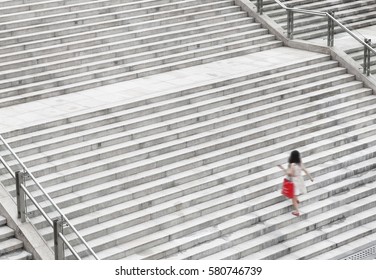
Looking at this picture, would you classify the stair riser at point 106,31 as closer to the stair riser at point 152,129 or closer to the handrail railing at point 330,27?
the handrail railing at point 330,27

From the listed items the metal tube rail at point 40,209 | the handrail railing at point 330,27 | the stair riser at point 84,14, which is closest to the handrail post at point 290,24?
the handrail railing at point 330,27

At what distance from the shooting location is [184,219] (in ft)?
54.3

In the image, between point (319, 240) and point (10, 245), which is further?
point (319, 240)

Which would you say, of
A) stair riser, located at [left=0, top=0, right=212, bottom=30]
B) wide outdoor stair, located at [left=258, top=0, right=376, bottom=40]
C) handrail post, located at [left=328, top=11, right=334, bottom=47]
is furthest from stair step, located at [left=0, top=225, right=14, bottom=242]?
wide outdoor stair, located at [left=258, top=0, right=376, bottom=40]

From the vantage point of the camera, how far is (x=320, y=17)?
23.0m

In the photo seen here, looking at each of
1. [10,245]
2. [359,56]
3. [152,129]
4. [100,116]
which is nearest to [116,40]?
[100,116]

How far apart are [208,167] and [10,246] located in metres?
4.50

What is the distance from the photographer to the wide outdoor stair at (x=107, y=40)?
1986 cm

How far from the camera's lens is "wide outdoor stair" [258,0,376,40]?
2325 centimetres

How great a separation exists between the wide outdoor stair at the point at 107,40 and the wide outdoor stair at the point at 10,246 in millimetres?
4174

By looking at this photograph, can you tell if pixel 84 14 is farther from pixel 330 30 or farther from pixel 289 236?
pixel 289 236

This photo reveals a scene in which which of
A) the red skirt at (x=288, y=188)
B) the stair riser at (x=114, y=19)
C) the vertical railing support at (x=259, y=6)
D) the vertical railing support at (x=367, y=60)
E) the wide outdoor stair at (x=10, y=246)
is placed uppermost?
the stair riser at (x=114, y=19)

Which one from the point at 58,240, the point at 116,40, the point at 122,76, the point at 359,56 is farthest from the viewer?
the point at 359,56
